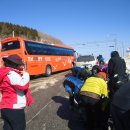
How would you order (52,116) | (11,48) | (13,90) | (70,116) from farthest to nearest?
(11,48) < (52,116) < (70,116) < (13,90)

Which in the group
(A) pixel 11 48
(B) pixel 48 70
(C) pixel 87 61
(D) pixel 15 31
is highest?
(D) pixel 15 31

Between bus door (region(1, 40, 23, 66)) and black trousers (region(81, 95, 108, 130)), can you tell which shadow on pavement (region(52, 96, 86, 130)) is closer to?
black trousers (region(81, 95, 108, 130))

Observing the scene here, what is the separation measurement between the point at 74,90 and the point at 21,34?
46.3 m

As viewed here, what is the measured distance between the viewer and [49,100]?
12.1m

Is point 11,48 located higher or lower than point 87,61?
higher

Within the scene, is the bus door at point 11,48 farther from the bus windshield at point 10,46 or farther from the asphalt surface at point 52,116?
the asphalt surface at point 52,116

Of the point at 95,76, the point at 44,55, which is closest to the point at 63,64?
the point at 44,55

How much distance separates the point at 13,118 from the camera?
196 inches

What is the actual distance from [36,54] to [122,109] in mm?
19728

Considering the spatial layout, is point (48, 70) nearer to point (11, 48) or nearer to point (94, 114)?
point (11, 48)

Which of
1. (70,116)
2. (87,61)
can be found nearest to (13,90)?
(70,116)

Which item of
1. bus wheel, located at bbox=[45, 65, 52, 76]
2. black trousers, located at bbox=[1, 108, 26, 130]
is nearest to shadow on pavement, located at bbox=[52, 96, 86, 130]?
black trousers, located at bbox=[1, 108, 26, 130]

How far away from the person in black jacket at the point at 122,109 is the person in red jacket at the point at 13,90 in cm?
168

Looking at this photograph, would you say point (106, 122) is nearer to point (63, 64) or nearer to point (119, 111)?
point (119, 111)
